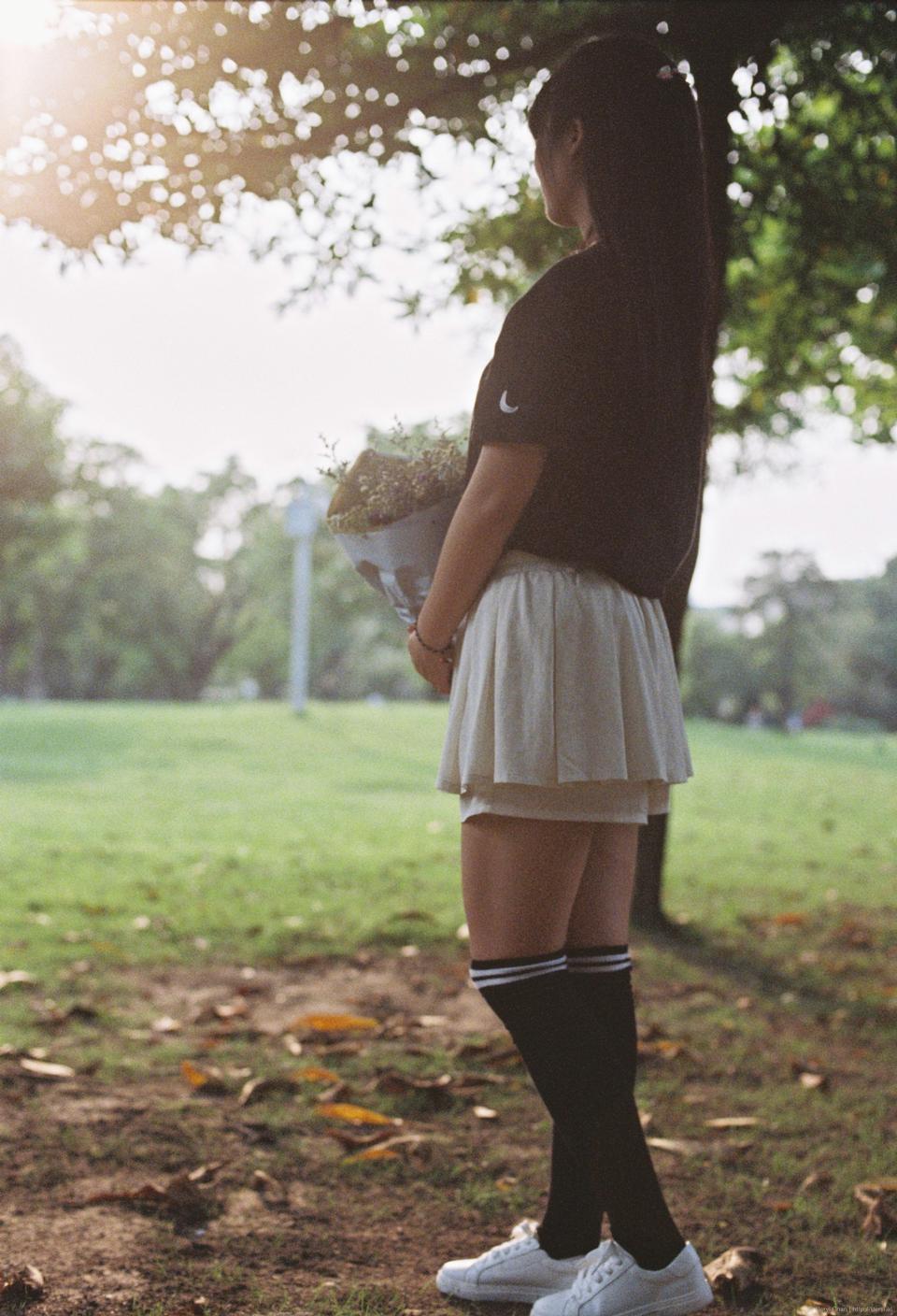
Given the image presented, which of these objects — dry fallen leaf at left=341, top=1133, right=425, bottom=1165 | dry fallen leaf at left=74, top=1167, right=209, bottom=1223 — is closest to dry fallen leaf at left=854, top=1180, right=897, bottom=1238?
dry fallen leaf at left=341, top=1133, right=425, bottom=1165

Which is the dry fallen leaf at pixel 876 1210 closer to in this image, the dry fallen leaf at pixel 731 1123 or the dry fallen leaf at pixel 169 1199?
the dry fallen leaf at pixel 731 1123

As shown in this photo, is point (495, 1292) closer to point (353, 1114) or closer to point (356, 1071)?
point (353, 1114)

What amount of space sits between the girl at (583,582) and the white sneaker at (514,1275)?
16cm

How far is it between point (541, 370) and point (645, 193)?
0.38m

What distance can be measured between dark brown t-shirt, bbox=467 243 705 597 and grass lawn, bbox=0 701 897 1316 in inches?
59.0

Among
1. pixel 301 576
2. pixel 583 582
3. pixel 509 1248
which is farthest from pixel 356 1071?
pixel 301 576

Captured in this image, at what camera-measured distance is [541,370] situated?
1.99 metres

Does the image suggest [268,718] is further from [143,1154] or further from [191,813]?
[143,1154]

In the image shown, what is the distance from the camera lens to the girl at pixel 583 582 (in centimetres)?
202

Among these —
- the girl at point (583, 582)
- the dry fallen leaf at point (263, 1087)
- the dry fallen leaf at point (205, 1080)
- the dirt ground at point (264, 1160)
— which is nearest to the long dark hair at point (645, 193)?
the girl at point (583, 582)

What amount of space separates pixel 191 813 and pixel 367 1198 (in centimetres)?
785

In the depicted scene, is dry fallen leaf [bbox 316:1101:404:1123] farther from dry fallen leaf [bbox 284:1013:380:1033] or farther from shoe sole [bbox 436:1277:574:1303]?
shoe sole [bbox 436:1277:574:1303]

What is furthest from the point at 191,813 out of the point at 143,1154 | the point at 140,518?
the point at 140,518

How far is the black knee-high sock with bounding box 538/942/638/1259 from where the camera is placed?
2.27 m
